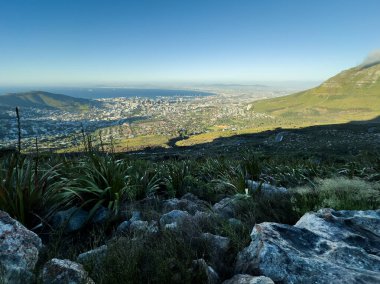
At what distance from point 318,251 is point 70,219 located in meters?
3.09

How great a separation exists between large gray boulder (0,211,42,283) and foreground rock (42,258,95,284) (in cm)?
11

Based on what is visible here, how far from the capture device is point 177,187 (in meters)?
6.24

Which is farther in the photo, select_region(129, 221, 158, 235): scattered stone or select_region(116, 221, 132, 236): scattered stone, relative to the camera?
select_region(116, 221, 132, 236): scattered stone

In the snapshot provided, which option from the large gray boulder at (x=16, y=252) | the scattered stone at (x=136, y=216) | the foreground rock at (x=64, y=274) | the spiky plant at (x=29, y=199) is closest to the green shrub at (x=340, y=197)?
the scattered stone at (x=136, y=216)

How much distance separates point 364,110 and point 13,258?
7817 inches

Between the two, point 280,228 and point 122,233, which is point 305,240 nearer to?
point 280,228

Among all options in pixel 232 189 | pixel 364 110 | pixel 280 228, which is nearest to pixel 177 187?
pixel 232 189

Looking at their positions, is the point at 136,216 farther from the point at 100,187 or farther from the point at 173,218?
the point at 100,187

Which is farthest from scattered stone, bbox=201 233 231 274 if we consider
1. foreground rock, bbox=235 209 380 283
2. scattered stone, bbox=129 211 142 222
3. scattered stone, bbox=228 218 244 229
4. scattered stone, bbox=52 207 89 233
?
scattered stone, bbox=52 207 89 233

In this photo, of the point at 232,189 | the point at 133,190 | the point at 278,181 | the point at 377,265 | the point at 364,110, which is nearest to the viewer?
the point at 377,265

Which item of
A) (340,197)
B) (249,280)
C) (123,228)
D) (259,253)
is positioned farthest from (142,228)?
(340,197)

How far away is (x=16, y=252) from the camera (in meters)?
2.45

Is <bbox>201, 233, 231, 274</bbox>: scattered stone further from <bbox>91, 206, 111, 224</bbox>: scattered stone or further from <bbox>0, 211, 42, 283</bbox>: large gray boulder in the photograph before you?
<bbox>91, 206, 111, 224</bbox>: scattered stone

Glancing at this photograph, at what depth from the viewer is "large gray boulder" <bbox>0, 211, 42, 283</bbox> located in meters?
2.07
